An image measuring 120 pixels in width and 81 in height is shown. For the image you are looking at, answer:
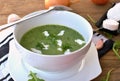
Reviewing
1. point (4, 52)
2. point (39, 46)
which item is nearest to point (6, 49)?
point (4, 52)

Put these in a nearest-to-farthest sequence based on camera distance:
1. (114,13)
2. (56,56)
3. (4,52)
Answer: (56,56) < (4,52) < (114,13)

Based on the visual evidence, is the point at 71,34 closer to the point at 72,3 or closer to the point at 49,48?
the point at 49,48

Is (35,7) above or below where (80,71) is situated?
above

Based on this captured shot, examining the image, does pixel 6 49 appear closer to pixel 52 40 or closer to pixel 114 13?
pixel 52 40

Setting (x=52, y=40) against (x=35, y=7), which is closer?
(x=52, y=40)

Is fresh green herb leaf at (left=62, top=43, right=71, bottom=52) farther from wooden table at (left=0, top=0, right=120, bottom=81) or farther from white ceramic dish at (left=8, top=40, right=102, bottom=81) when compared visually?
wooden table at (left=0, top=0, right=120, bottom=81)

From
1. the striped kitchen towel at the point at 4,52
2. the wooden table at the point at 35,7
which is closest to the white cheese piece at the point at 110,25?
the wooden table at the point at 35,7

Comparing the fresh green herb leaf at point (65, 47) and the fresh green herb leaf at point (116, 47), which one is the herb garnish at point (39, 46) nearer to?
the fresh green herb leaf at point (65, 47)
